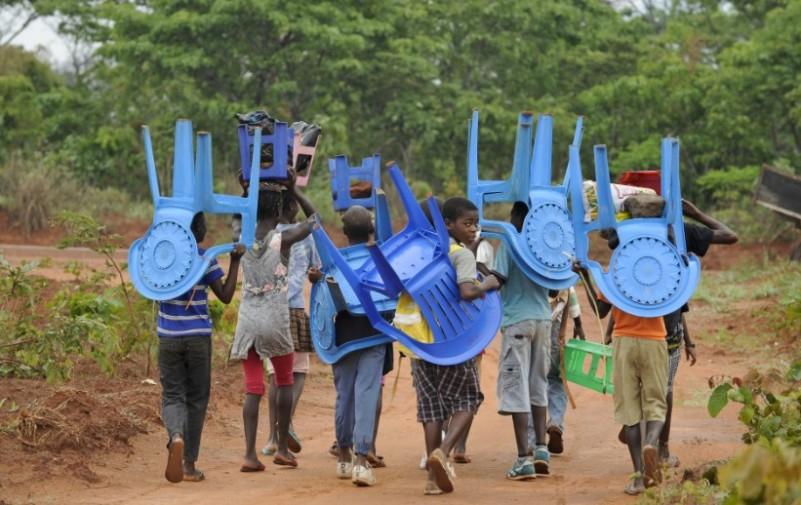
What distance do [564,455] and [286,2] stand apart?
17.4 m

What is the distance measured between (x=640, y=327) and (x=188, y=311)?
8.37 ft

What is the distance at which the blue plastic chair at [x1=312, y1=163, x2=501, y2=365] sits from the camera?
22.4 feet

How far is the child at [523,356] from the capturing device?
7328 mm

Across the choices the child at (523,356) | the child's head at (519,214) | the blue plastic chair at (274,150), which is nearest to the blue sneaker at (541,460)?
the child at (523,356)

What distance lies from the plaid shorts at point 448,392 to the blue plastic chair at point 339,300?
41 cm

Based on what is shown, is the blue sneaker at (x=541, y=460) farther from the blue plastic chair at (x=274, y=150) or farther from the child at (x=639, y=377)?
the blue plastic chair at (x=274, y=150)

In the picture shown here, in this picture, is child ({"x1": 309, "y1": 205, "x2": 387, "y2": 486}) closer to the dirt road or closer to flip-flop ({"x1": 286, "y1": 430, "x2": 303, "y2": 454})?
the dirt road

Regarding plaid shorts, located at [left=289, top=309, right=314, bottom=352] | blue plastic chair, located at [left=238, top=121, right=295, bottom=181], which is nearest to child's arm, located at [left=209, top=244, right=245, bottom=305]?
blue plastic chair, located at [left=238, top=121, right=295, bottom=181]

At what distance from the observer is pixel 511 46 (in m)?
27.6

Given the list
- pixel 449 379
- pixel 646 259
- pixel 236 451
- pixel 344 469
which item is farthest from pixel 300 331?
pixel 646 259

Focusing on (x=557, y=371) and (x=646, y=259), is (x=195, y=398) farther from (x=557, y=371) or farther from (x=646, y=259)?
(x=646, y=259)

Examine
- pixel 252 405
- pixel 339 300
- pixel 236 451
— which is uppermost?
pixel 339 300

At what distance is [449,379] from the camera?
22.9 feet

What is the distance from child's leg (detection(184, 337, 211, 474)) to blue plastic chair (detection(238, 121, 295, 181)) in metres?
1.03
